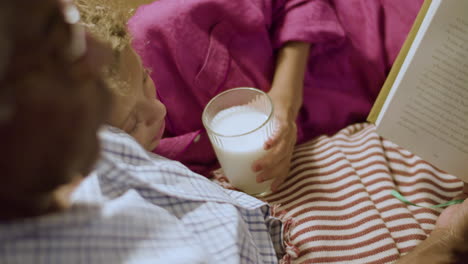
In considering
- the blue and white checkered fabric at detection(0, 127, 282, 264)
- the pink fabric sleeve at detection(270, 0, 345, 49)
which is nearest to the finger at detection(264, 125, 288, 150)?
the blue and white checkered fabric at detection(0, 127, 282, 264)

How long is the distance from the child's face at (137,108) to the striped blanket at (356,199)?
8.4 inches

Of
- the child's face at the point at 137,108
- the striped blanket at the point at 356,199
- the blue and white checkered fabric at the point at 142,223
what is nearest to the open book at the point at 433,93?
the striped blanket at the point at 356,199

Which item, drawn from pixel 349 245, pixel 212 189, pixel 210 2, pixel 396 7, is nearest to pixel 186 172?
pixel 212 189

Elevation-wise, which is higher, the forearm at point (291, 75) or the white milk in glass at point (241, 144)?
the forearm at point (291, 75)

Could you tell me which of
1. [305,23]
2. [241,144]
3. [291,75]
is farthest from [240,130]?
[305,23]

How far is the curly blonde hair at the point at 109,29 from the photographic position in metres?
0.51

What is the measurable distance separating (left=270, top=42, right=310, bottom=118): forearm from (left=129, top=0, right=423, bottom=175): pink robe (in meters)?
0.02

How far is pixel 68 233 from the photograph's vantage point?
335 millimetres

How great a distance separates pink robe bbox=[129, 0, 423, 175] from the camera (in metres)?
0.78

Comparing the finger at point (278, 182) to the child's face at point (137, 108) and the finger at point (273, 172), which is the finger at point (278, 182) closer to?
the finger at point (273, 172)

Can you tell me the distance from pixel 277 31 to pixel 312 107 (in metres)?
0.18

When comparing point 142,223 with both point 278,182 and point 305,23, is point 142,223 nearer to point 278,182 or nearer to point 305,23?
point 278,182

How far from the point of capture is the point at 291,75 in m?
0.82

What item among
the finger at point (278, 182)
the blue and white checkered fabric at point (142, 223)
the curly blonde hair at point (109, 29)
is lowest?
the finger at point (278, 182)
